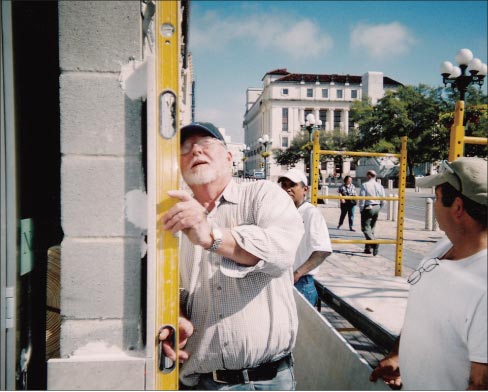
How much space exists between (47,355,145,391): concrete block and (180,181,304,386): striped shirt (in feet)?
1.01

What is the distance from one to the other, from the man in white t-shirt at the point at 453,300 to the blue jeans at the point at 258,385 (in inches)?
20.4

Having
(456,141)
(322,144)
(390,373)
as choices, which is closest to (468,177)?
(390,373)

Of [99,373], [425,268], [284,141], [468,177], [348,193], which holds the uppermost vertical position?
[284,141]

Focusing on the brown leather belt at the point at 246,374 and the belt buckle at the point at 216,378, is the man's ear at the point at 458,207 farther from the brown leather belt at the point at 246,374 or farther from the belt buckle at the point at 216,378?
the belt buckle at the point at 216,378

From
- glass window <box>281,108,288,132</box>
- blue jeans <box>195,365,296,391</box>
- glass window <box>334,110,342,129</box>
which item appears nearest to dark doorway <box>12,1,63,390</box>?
blue jeans <box>195,365,296,391</box>

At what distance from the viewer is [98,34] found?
132cm

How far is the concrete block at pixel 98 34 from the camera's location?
1.31m

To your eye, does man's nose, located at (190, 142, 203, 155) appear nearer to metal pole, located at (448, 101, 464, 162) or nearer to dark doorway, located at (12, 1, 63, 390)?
dark doorway, located at (12, 1, 63, 390)

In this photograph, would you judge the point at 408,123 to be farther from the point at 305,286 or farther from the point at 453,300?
the point at 453,300

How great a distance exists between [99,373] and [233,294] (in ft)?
1.97

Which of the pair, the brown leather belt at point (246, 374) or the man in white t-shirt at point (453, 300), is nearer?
the man in white t-shirt at point (453, 300)

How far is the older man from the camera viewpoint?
151 centimetres

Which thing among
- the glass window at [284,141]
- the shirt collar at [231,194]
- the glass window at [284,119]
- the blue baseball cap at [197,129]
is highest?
the glass window at [284,119]

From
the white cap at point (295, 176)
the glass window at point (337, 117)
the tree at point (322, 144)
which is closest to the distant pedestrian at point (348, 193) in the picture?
the white cap at point (295, 176)
